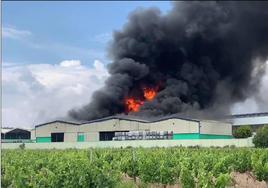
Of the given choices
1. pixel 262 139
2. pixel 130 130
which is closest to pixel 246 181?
pixel 262 139

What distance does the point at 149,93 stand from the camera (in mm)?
101812

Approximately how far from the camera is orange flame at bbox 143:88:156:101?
101 m

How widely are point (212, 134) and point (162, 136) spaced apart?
924 cm

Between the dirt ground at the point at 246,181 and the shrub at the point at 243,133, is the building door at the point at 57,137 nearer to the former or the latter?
the shrub at the point at 243,133

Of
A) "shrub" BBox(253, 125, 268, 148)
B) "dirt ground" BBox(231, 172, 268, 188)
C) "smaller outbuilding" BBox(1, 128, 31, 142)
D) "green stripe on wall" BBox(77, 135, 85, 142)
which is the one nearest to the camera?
"dirt ground" BBox(231, 172, 268, 188)

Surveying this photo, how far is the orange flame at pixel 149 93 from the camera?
10125cm

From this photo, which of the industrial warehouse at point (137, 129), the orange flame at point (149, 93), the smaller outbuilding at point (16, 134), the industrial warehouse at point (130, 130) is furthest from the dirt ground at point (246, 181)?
the smaller outbuilding at point (16, 134)

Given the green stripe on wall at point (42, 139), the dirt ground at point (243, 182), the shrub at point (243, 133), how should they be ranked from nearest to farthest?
the dirt ground at point (243, 182), the shrub at point (243, 133), the green stripe on wall at point (42, 139)

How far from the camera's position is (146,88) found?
101500 mm

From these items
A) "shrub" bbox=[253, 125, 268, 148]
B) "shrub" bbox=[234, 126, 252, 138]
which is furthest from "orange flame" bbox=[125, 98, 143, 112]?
"shrub" bbox=[253, 125, 268, 148]

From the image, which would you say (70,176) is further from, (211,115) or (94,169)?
(211,115)

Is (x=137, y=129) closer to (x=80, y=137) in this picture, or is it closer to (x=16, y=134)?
(x=80, y=137)

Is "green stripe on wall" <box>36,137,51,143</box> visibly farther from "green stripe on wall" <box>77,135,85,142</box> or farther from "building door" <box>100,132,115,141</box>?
"building door" <box>100,132,115,141</box>

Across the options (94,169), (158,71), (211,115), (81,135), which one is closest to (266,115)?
(211,115)
